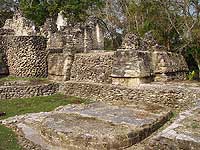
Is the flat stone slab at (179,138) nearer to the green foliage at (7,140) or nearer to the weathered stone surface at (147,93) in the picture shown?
the green foliage at (7,140)

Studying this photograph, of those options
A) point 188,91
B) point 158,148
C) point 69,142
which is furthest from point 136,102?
point 158,148

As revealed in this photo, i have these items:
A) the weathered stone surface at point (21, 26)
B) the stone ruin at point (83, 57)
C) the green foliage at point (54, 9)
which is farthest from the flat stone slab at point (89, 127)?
the green foliage at point (54, 9)

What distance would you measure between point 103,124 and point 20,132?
95.9 inches

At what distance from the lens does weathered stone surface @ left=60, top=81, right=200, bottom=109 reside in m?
10.4

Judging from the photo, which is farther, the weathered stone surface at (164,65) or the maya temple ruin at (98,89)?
the weathered stone surface at (164,65)

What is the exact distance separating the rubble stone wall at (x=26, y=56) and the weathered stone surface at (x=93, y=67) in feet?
6.84

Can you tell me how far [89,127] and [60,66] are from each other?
718cm

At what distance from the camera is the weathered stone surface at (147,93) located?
34.1 feet

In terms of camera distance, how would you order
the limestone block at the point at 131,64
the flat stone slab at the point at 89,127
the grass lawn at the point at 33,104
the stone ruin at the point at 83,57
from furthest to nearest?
1. the stone ruin at the point at 83,57
2. the limestone block at the point at 131,64
3. the grass lawn at the point at 33,104
4. the flat stone slab at the point at 89,127

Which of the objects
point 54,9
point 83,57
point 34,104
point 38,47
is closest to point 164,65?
point 83,57

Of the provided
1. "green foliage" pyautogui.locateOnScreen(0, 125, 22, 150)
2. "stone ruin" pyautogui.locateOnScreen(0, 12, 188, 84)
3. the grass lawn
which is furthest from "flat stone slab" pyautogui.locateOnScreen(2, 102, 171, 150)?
"stone ruin" pyautogui.locateOnScreen(0, 12, 188, 84)

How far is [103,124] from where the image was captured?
8352 mm

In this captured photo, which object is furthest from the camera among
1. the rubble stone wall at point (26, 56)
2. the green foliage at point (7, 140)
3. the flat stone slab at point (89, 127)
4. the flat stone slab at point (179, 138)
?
the rubble stone wall at point (26, 56)

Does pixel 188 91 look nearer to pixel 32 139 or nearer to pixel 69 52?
pixel 32 139
